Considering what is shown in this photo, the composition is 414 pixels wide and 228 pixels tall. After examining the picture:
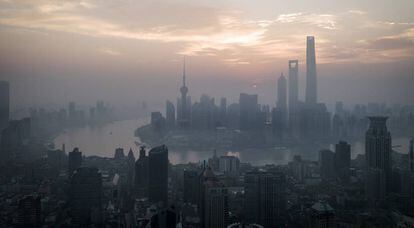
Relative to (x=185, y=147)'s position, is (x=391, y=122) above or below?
above

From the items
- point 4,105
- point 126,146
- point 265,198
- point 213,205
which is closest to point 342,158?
point 265,198

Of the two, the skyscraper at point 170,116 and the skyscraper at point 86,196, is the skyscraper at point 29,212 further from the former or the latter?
the skyscraper at point 170,116

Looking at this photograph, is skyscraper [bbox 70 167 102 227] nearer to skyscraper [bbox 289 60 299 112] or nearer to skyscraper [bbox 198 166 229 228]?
skyscraper [bbox 198 166 229 228]

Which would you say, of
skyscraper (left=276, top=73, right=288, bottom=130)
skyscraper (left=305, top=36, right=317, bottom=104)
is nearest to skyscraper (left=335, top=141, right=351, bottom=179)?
skyscraper (left=305, top=36, right=317, bottom=104)

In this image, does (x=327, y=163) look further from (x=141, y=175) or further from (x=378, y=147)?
(x=141, y=175)

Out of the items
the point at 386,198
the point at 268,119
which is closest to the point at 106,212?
the point at 386,198

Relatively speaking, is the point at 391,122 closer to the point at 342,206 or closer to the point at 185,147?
the point at 342,206
